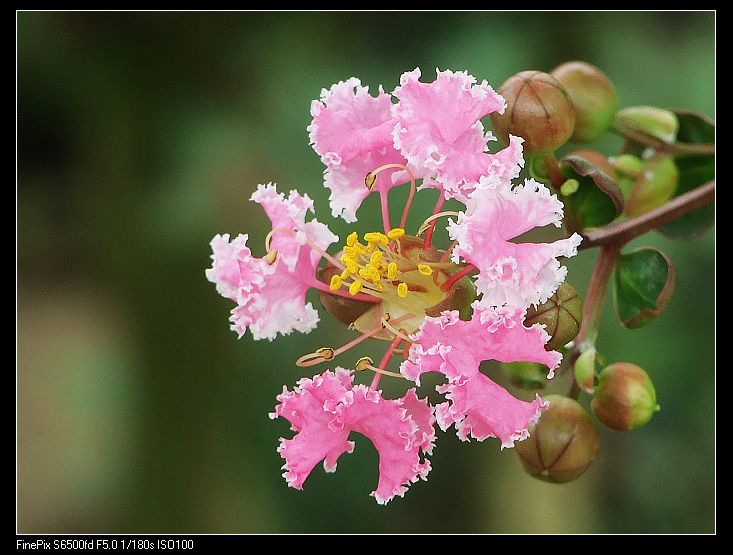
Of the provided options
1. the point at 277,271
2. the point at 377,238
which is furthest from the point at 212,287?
the point at 377,238

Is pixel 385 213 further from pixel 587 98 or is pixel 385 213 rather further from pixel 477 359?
pixel 587 98

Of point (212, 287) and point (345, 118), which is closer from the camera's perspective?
point (345, 118)

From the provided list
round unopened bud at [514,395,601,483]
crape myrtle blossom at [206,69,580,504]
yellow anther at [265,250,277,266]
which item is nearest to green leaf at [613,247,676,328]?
round unopened bud at [514,395,601,483]

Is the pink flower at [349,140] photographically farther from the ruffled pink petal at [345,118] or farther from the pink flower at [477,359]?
the pink flower at [477,359]

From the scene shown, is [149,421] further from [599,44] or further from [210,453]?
[599,44]

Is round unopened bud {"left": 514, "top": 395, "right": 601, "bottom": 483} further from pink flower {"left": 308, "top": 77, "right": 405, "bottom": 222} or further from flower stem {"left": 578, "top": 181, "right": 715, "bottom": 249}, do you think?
pink flower {"left": 308, "top": 77, "right": 405, "bottom": 222}

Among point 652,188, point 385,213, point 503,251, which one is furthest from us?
point 652,188
